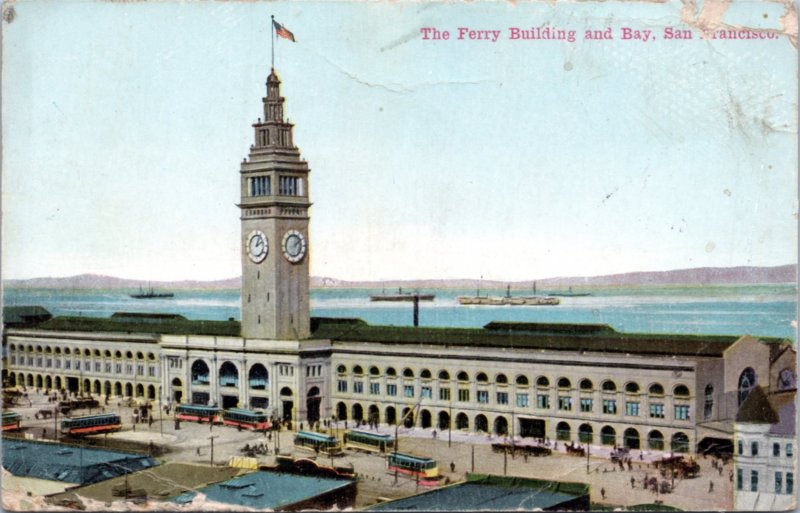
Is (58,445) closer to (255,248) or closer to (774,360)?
(255,248)

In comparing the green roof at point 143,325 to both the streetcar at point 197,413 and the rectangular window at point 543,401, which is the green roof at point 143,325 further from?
the rectangular window at point 543,401

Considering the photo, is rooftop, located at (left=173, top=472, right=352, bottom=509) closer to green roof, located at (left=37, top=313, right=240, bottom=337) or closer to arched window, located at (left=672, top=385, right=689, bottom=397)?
green roof, located at (left=37, top=313, right=240, bottom=337)

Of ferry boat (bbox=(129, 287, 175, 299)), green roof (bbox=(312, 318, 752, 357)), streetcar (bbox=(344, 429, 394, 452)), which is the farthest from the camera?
ferry boat (bbox=(129, 287, 175, 299))

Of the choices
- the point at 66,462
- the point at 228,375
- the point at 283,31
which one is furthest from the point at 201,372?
the point at 283,31

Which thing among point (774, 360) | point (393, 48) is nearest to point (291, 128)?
point (393, 48)

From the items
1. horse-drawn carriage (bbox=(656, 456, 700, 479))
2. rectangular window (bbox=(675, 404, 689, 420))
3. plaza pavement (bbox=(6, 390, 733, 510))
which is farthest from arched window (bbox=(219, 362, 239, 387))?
rectangular window (bbox=(675, 404, 689, 420))

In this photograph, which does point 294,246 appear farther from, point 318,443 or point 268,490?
point 268,490
